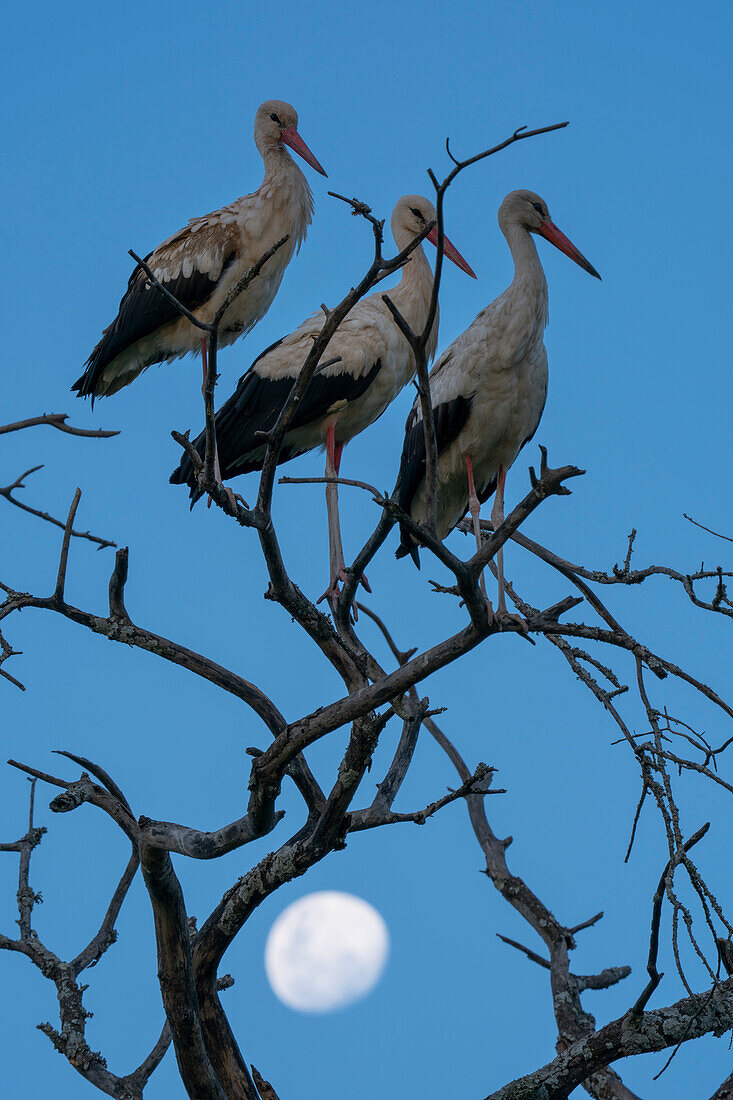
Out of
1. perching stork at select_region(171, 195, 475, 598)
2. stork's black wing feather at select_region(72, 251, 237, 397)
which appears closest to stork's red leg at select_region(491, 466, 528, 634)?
perching stork at select_region(171, 195, 475, 598)

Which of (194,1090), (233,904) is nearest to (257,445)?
(233,904)

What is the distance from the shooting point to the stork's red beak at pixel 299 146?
7.35m

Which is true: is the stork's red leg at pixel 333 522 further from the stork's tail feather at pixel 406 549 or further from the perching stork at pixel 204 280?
the perching stork at pixel 204 280

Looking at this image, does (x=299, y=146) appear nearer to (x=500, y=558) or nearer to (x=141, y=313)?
(x=141, y=313)

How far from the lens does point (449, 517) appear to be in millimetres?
6566

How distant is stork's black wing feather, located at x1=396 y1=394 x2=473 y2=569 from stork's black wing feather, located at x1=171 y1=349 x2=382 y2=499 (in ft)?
1.39

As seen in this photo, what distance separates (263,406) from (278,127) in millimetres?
2098

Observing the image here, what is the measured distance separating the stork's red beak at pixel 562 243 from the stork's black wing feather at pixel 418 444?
130cm

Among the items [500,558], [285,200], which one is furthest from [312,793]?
[285,200]

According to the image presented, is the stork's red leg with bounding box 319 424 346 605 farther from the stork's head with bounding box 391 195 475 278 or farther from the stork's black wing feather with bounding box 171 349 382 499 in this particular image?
the stork's head with bounding box 391 195 475 278

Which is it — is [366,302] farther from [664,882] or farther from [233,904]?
[664,882]

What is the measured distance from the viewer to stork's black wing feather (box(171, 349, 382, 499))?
6414 mm

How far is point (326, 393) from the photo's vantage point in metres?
6.44

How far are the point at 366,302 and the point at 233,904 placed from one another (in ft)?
12.1
